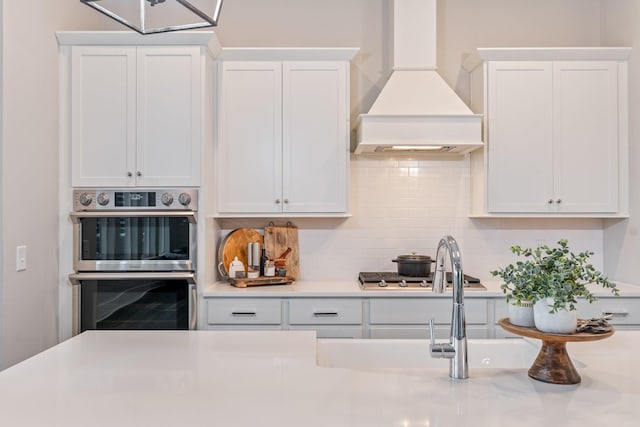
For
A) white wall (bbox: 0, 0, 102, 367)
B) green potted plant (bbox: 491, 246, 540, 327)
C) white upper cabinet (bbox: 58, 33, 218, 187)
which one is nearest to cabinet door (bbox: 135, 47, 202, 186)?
white upper cabinet (bbox: 58, 33, 218, 187)

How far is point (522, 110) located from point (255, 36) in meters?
1.99

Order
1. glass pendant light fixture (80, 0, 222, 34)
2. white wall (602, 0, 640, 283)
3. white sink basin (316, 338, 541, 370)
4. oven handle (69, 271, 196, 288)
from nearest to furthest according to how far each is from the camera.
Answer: glass pendant light fixture (80, 0, 222, 34) → white sink basin (316, 338, 541, 370) → oven handle (69, 271, 196, 288) → white wall (602, 0, 640, 283)

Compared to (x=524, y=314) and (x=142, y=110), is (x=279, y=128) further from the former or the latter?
(x=524, y=314)

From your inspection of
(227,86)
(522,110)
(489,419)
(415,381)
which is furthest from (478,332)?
(227,86)

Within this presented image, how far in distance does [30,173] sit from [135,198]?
22.8 inches

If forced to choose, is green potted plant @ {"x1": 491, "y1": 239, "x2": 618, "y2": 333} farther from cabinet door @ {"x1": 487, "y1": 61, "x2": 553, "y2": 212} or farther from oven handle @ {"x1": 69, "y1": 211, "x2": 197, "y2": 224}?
oven handle @ {"x1": 69, "y1": 211, "x2": 197, "y2": 224}

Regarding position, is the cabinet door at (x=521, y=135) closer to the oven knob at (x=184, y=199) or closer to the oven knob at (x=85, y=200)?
the oven knob at (x=184, y=199)

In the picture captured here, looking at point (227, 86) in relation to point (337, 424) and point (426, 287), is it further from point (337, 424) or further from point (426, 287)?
point (337, 424)

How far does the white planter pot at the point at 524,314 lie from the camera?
4.48ft

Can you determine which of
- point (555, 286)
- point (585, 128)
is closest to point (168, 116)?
point (555, 286)

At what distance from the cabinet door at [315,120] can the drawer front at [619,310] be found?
1.72m

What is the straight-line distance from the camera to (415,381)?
1.32 metres

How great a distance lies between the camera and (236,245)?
333cm

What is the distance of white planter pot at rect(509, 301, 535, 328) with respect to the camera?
4.48ft
